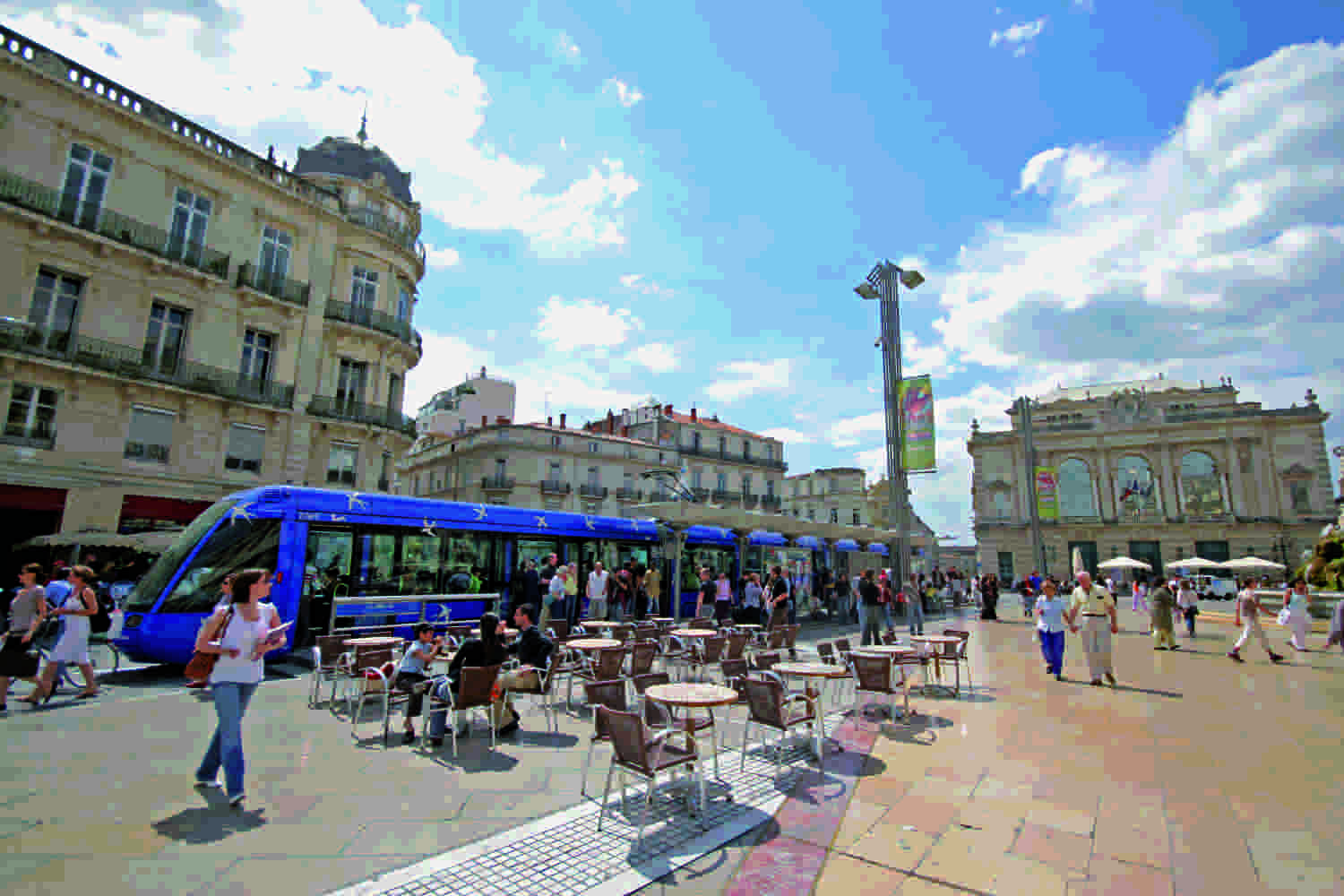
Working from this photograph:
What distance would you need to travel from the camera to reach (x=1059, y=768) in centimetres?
559

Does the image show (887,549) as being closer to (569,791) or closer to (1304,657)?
(1304,657)

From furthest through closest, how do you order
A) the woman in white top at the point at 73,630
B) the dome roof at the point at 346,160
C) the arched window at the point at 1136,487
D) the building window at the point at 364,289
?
the arched window at the point at 1136,487
the dome roof at the point at 346,160
the building window at the point at 364,289
the woman in white top at the point at 73,630

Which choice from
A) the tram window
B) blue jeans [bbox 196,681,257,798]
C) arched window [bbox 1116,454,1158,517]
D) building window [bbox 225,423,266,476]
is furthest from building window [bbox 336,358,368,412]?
arched window [bbox 1116,454,1158,517]

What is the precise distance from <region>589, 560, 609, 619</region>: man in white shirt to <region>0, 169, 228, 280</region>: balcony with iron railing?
16640 mm

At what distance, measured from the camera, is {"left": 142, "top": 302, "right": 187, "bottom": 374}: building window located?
18.8 meters

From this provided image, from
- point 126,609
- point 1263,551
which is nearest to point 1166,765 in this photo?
point 126,609

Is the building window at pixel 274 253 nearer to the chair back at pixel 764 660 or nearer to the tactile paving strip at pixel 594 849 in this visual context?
the chair back at pixel 764 660

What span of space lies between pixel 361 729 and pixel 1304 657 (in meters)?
17.7

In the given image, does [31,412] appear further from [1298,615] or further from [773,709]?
[1298,615]

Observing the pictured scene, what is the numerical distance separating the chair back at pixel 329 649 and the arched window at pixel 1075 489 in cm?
6085

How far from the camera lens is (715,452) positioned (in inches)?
1997

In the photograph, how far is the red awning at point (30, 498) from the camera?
51.9 feet

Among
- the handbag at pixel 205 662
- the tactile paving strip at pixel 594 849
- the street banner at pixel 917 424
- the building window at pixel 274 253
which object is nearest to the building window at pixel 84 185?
the building window at pixel 274 253

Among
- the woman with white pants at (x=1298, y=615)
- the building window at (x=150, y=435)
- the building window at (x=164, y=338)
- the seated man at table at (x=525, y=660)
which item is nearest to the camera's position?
the seated man at table at (x=525, y=660)
